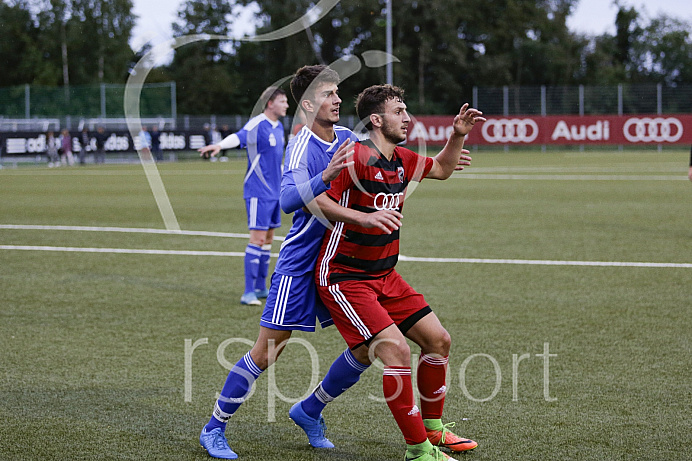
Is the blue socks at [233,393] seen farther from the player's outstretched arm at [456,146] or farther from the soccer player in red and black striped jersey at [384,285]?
the player's outstretched arm at [456,146]

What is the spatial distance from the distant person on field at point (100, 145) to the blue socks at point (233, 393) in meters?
36.1

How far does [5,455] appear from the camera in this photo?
4043mm

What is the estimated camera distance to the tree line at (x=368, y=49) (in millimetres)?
52812

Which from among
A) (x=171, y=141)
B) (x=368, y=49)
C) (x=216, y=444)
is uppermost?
(x=368, y=49)

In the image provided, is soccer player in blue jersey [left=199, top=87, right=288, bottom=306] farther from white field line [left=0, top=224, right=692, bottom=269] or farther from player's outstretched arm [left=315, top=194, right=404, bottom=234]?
player's outstretched arm [left=315, top=194, right=404, bottom=234]

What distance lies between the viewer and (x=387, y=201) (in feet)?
13.1

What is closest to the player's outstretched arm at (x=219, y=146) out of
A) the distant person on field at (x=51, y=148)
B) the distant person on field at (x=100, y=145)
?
the distant person on field at (x=51, y=148)

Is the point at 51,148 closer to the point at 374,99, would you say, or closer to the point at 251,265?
the point at 251,265

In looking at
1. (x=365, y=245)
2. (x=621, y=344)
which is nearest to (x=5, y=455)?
(x=365, y=245)

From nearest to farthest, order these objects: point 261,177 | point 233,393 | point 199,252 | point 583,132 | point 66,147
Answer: point 233,393, point 261,177, point 199,252, point 66,147, point 583,132

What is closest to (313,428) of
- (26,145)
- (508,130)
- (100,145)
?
(26,145)

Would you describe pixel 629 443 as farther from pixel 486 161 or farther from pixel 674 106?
pixel 674 106

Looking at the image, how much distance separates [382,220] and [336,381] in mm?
1042

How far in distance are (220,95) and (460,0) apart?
59.2ft
